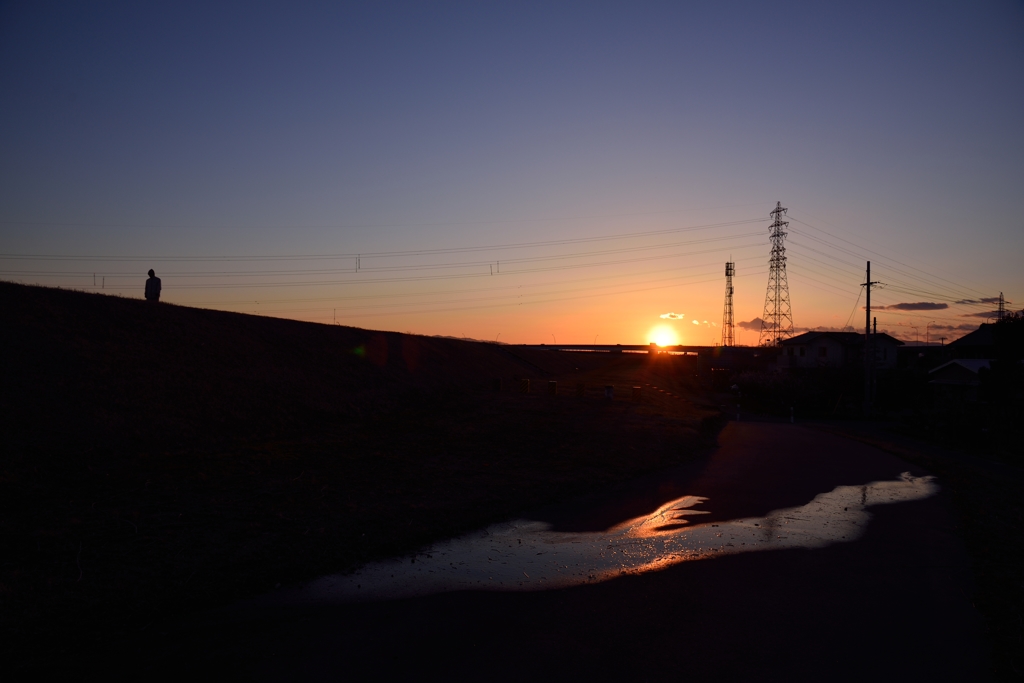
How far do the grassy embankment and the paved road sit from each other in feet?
5.66

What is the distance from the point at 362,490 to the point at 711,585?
24.1ft

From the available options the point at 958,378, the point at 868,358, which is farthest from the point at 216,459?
the point at 958,378

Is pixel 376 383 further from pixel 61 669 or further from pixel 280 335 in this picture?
pixel 61 669

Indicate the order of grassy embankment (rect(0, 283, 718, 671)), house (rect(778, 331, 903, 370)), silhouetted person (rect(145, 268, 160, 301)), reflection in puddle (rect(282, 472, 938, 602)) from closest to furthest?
grassy embankment (rect(0, 283, 718, 671)) → reflection in puddle (rect(282, 472, 938, 602)) → silhouetted person (rect(145, 268, 160, 301)) → house (rect(778, 331, 903, 370))

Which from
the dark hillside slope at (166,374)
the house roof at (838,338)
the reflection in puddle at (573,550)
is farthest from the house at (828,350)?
the reflection in puddle at (573,550)

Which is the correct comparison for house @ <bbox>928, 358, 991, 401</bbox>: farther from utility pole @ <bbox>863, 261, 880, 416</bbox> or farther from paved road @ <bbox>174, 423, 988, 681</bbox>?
paved road @ <bbox>174, 423, 988, 681</bbox>

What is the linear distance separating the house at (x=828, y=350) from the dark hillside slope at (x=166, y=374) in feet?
199

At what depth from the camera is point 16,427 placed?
1348 cm

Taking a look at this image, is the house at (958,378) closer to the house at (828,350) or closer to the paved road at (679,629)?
the house at (828,350)

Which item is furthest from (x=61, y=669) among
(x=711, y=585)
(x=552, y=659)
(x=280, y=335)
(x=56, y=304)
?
(x=280, y=335)

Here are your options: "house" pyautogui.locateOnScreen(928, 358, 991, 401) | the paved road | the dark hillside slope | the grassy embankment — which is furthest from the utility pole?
the paved road

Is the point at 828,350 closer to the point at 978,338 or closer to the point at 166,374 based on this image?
the point at 978,338

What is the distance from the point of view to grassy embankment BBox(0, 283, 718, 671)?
822cm

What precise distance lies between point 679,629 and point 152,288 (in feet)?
89.4
